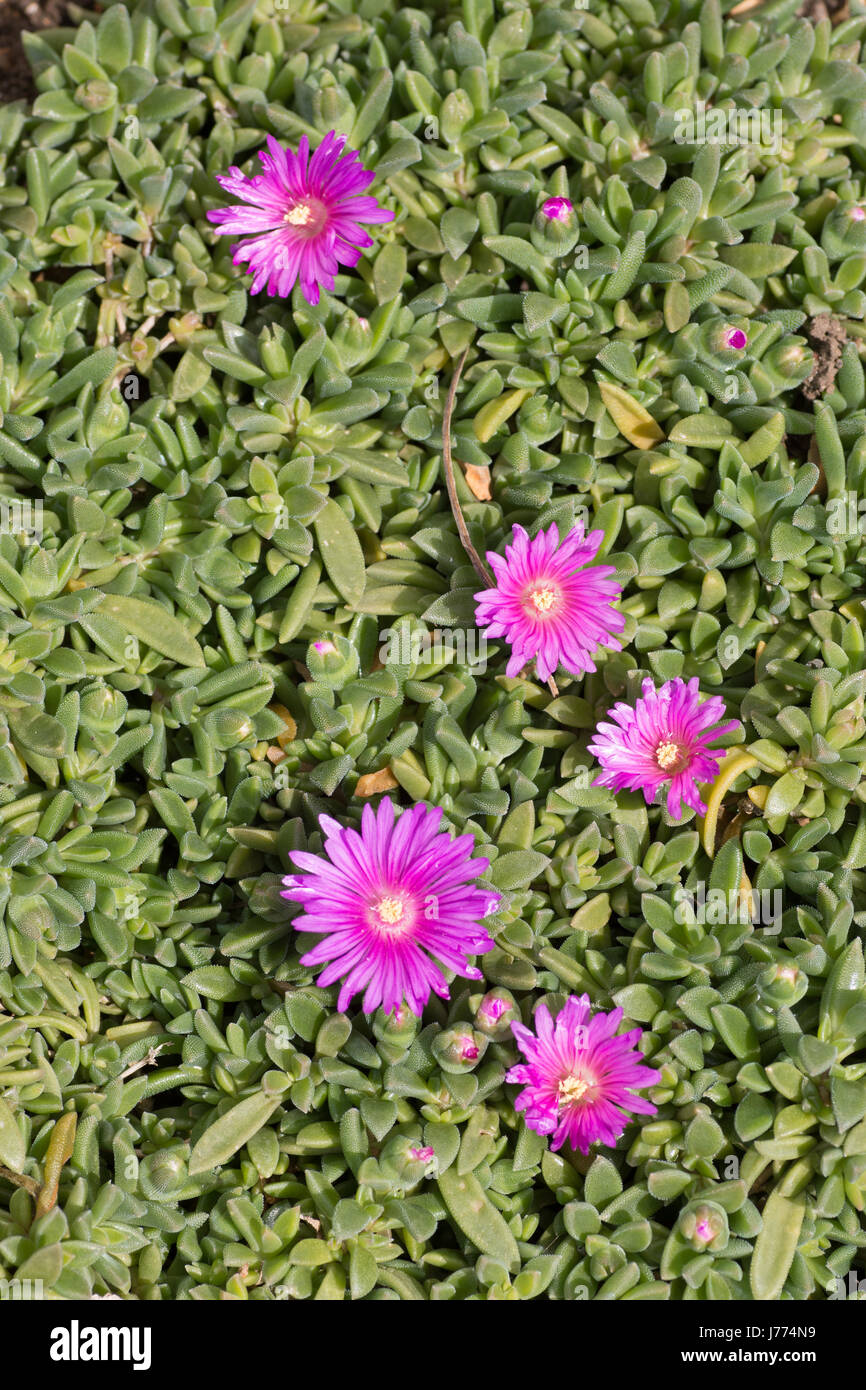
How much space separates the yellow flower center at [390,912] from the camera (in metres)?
2.79

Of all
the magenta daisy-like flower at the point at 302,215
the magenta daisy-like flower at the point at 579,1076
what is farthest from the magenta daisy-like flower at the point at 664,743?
the magenta daisy-like flower at the point at 302,215

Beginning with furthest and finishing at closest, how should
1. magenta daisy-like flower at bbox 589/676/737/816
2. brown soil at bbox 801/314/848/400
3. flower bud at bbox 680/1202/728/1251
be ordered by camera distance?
brown soil at bbox 801/314/848/400, magenta daisy-like flower at bbox 589/676/737/816, flower bud at bbox 680/1202/728/1251

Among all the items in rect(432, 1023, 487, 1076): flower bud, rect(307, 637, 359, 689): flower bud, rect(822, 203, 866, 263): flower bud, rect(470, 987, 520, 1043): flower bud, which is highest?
rect(822, 203, 866, 263): flower bud

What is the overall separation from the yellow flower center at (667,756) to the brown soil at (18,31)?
2909 millimetres

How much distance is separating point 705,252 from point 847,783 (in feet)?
5.04

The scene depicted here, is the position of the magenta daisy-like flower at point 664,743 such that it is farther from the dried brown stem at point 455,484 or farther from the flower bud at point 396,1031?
the flower bud at point 396,1031

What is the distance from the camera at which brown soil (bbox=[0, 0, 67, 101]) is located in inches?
156

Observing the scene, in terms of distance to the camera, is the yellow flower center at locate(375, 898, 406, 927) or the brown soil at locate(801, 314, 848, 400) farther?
the brown soil at locate(801, 314, 848, 400)

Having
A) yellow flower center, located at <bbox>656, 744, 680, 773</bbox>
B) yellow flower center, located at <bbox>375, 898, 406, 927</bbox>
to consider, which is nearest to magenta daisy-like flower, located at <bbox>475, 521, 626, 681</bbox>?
yellow flower center, located at <bbox>656, 744, 680, 773</bbox>

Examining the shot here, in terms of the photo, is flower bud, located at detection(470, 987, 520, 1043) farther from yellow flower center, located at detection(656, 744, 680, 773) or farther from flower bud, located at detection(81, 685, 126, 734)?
flower bud, located at detection(81, 685, 126, 734)

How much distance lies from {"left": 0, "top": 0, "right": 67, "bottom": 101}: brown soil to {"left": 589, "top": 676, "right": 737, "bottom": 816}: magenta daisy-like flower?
281 cm

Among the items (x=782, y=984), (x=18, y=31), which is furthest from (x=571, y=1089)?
(x=18, y=31)

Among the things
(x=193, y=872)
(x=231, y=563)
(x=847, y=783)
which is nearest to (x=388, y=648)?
(x=231, y=563)
